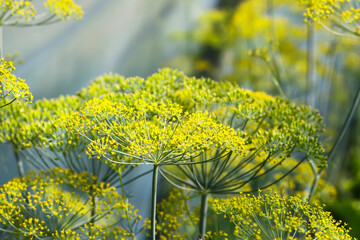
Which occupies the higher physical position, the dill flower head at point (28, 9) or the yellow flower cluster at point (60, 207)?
the dill flower head at point (28, 9)

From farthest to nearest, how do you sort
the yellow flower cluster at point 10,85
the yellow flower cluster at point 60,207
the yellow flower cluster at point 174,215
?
1. the yellow flower cluster at point 174,215
2. the yellow flower cluster at point 60,207
3. the yellow flower cluster at point 10,85

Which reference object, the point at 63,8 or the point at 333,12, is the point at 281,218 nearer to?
the point at 333,12

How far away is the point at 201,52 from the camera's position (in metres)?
3.55

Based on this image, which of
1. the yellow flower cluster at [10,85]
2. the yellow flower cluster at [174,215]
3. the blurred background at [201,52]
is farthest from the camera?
the blurred background at [201,52]

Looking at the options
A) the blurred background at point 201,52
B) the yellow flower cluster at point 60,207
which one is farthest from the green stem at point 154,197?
the blurred background at point 201,52

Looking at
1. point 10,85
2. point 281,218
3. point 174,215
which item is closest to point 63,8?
point 10,85

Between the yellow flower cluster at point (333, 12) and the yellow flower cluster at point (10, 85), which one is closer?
the yellow flower cluster at point (10, 85)

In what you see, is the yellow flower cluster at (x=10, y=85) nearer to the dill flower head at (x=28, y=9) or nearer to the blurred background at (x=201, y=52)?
the dill flower head at (x=28, y=9)

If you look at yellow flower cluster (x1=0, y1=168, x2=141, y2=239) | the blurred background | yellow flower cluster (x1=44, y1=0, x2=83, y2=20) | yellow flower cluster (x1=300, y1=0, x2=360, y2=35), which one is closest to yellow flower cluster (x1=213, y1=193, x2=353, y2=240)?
yellow flower cluster (x1=0, y1=168, x2=141, y2=239)

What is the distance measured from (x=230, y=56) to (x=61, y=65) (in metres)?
1.62

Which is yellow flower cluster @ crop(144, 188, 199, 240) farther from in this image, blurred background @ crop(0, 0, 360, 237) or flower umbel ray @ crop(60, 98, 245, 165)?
blurred background @ crop(0, 0, 360, 237)

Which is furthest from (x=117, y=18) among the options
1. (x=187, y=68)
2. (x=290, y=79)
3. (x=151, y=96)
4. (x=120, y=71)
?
(x=151, y=96)

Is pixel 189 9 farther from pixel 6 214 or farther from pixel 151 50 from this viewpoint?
pixel 6 214

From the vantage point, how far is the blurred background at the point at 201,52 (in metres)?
2.37
